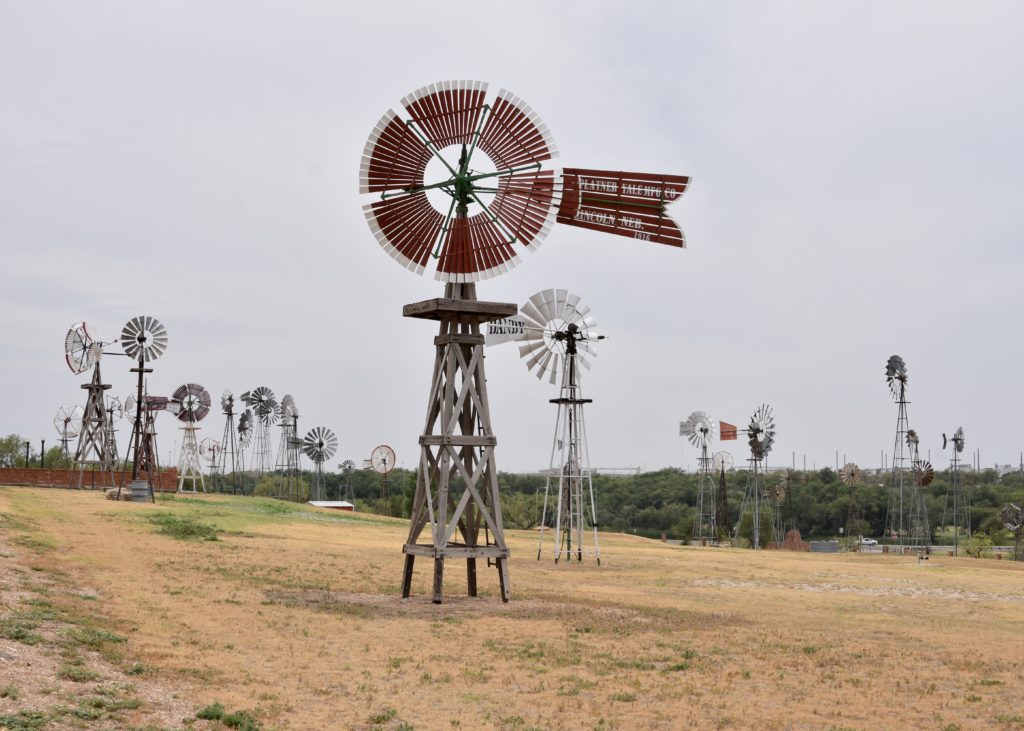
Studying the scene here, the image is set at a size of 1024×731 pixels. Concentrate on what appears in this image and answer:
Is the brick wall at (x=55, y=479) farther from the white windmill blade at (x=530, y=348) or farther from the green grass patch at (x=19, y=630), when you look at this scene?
the green grass patch at (x=19, y=630)

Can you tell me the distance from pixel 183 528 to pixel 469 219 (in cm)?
1823

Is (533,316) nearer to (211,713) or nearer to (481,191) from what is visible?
(481,191)

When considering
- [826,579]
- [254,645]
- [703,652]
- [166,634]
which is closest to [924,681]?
[703,652]

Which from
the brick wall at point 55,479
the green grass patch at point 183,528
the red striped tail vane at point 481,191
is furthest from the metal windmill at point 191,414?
the red striped tail vane at point 481,191

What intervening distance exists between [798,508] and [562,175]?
8806 cm

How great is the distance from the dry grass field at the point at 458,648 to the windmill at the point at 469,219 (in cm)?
287

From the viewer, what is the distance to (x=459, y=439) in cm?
2161

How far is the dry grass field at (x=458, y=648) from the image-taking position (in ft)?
39.8

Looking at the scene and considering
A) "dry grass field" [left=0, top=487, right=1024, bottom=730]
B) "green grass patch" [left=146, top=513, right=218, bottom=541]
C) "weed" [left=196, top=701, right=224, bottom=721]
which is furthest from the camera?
"green grass patch" [left=146, top=513, right=218, bottom=541]

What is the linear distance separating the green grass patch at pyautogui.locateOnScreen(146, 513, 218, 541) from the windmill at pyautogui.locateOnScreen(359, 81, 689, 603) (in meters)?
13.8

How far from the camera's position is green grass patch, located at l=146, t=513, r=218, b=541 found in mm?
33362

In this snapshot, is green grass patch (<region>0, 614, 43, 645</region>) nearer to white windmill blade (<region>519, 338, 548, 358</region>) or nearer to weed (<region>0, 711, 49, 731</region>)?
weed (<region>0, 711, 49, 731</region>)

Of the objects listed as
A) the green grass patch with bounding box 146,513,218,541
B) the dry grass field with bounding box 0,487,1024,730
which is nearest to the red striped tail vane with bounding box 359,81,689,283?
the dry grass field with bounding box 0,487,1024,730

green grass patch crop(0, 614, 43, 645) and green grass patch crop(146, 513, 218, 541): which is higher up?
green grass patch crop(0, 614, 43, 645)
